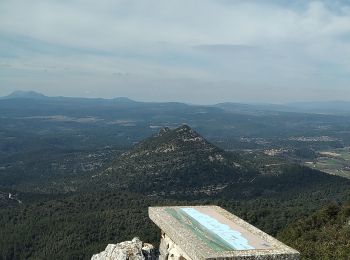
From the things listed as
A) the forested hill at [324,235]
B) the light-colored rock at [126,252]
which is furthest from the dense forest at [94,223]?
the light-colored rock at [126,252]

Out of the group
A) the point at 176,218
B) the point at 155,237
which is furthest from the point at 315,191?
the point at 176,218

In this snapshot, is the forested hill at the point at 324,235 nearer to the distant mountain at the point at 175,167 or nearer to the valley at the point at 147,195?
the valley at the point at 147,195

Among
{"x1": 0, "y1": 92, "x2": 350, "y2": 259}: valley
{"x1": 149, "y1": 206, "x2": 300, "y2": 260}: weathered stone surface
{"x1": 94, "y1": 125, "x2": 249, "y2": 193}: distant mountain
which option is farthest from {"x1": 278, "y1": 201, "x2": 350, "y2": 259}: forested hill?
{"x1": 94, "y1": 125, "x2": 249, "y2": 193}: distant mountain

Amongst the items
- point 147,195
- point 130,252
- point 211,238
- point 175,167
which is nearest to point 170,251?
point 130,252

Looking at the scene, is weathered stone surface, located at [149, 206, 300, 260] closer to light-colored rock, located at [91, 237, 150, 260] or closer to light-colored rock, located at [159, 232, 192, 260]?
light-colored rock, located at [159, 232, 192, 260]

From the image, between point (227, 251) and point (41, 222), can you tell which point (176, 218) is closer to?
point (227, 251)

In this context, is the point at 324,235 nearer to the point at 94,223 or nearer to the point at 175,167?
the point at 94,223
